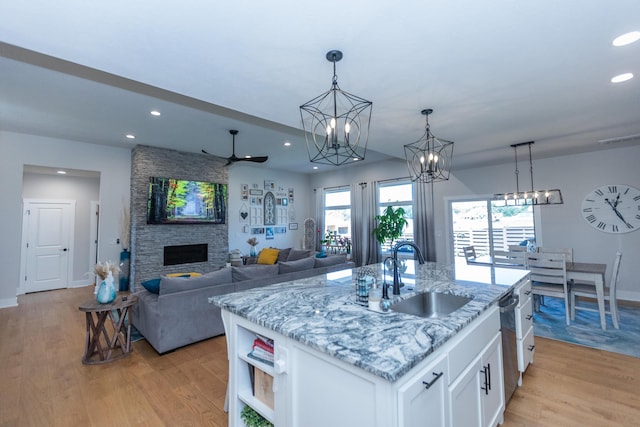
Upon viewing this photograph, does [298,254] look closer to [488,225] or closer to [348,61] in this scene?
[488,225]

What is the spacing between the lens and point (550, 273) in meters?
3.68

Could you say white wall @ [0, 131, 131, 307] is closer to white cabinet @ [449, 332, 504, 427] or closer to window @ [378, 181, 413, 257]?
window @ [378, 181, 413, 257]

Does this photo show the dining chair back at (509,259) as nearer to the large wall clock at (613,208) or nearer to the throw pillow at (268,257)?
the large wall clock at (613,208)

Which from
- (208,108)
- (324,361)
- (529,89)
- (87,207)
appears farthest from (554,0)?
(87,207)

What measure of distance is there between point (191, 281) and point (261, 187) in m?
5.11

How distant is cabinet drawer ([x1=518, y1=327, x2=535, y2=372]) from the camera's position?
7.64ft

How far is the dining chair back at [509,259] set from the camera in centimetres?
419

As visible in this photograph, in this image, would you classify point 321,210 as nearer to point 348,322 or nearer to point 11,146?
point 11,146

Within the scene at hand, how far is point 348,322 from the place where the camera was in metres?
1.38

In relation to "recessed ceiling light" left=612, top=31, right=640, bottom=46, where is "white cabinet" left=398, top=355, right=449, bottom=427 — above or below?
below

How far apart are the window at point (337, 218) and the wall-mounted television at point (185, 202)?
3177 millimetres

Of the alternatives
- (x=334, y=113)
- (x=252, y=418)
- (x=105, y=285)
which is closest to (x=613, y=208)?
(x=334, y=113)

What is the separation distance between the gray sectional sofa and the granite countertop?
154 centimetres

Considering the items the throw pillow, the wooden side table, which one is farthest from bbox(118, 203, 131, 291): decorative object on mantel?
the wooden side table
